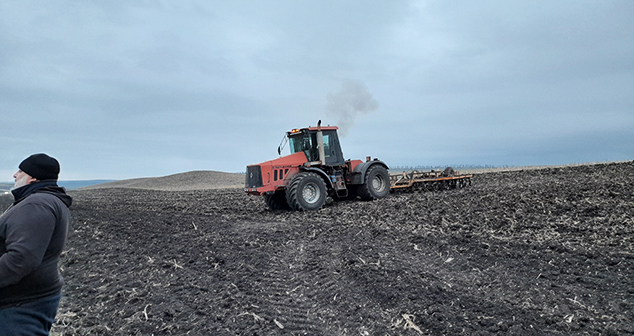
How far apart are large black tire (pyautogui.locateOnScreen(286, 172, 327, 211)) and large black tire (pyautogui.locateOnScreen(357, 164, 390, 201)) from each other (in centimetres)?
215

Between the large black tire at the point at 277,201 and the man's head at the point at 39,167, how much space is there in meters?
10.8

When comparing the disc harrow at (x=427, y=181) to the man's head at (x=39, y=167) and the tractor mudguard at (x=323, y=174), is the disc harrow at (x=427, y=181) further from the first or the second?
the man's head at (x=39, y=167)

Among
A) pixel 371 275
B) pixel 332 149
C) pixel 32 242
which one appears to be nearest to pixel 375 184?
pixel 332 149

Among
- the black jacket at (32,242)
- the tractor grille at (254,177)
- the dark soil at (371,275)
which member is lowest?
the dark soil at (371,275)

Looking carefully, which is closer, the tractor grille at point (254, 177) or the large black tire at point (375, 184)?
the tractor grille at point (254, 177)

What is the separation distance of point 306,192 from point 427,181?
6.87 metres

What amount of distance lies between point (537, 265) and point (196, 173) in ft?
178

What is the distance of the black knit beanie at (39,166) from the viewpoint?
2.84 metres

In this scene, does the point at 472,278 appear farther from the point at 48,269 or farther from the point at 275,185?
the point at 275,185

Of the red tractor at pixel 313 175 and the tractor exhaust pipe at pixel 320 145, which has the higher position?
the tractor exhaust pipe at pixel 320 145

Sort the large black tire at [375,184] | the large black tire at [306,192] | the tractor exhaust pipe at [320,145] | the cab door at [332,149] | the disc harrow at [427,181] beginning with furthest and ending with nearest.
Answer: the disc harrow at [427,181]
the large black tire at [375,184]
the cab door at [332,149]
the tractor exhaust pipe at [320,145]
the large black tire at [306,192]

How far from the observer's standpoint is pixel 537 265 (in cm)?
595

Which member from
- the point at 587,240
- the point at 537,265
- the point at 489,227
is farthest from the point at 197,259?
the point at 587,240

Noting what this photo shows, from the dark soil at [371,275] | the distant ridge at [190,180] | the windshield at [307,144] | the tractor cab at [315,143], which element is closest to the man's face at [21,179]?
the dark soil at [371,275]
